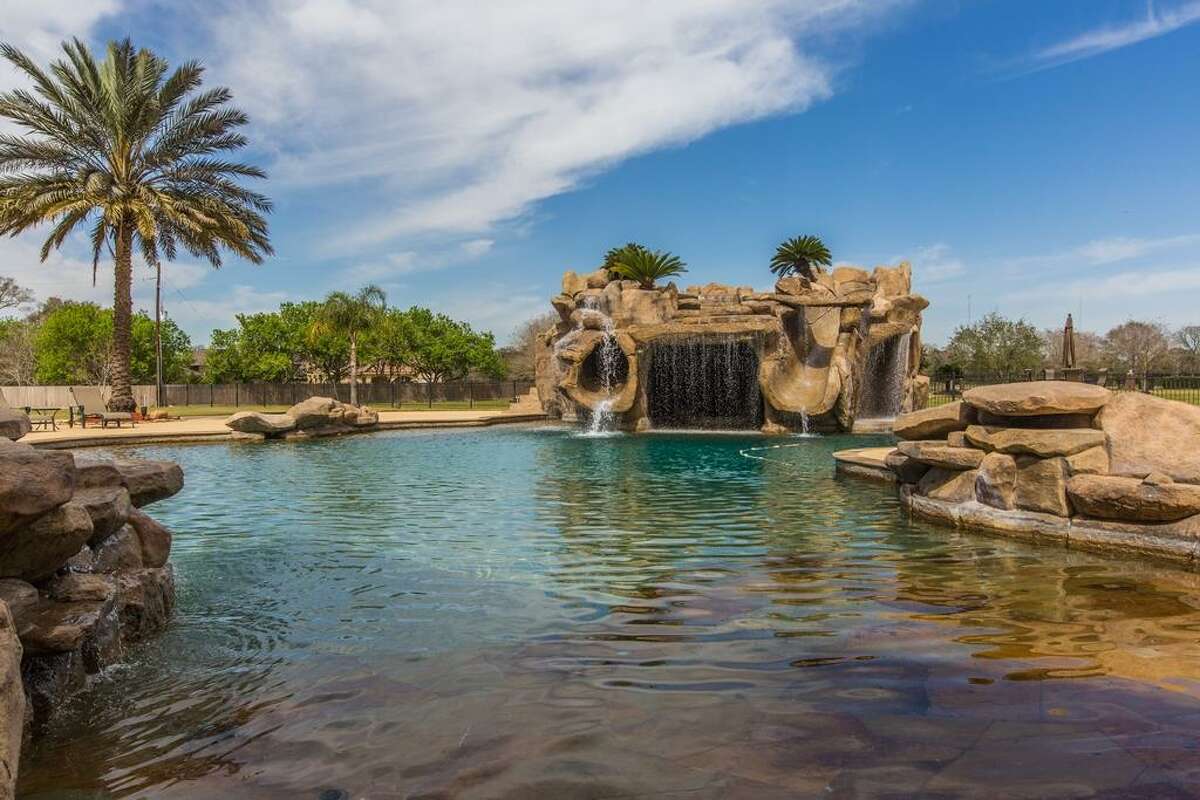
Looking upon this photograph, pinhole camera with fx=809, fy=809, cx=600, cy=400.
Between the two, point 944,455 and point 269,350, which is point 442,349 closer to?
point 269,350

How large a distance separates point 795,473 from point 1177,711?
9652 millimetres

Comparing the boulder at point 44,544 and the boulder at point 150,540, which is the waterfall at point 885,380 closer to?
the boulder at point 150,540

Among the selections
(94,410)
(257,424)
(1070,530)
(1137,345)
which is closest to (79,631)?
(1070,530)

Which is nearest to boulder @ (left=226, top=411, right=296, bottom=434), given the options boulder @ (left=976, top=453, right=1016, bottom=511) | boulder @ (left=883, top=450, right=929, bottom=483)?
boulder @ (left=883, top=450, right=929, bottom=483)

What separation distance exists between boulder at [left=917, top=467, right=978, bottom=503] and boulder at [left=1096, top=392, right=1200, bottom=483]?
1.32 meters

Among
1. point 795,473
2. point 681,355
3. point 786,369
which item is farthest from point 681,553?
point 681,355

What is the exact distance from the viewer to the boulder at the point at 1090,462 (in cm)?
727

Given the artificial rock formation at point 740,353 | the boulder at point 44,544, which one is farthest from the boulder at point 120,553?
the artificial rock formation at point 740,353

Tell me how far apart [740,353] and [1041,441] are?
1950cm

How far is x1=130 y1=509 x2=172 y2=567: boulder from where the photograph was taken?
18.4 ft

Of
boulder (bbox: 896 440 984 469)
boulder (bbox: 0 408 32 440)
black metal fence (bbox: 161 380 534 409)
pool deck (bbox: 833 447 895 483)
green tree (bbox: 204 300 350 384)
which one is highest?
green tree (bbox: 204 300 350 384)

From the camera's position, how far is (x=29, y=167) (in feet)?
81.5

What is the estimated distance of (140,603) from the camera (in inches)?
193

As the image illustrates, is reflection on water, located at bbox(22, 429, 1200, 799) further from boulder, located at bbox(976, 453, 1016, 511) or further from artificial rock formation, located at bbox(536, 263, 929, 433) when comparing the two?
artificial rock formation, located at bbox(536, 263, 929, 433)
